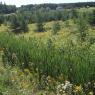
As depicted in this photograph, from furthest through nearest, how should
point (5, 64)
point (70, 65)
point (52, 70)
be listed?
1. point (5, 64)
2. point (52, 70)
3. point (70, 65)

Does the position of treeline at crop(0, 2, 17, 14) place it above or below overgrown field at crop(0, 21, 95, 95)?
below

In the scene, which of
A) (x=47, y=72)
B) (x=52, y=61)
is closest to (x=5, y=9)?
(x=47, y=72)

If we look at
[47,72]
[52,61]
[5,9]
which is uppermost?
[52,61]

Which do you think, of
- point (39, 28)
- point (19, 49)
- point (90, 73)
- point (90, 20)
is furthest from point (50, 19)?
point (90, 73)

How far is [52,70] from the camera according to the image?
14.2 m

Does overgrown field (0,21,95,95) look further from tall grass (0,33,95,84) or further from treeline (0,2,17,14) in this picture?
treeline (0,2,17,14)

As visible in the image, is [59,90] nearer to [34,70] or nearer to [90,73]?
[90,73]

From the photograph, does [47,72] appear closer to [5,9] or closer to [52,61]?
[52,61]

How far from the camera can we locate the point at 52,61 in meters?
14.4

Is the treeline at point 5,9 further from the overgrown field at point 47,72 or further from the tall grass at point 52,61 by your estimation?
the overgrown field at point 47,72

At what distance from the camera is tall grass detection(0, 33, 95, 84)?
1256 cm

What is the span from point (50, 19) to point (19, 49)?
80.3m

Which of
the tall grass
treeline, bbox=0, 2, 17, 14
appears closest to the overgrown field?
the tall grass

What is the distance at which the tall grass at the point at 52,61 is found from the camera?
1256 cm
